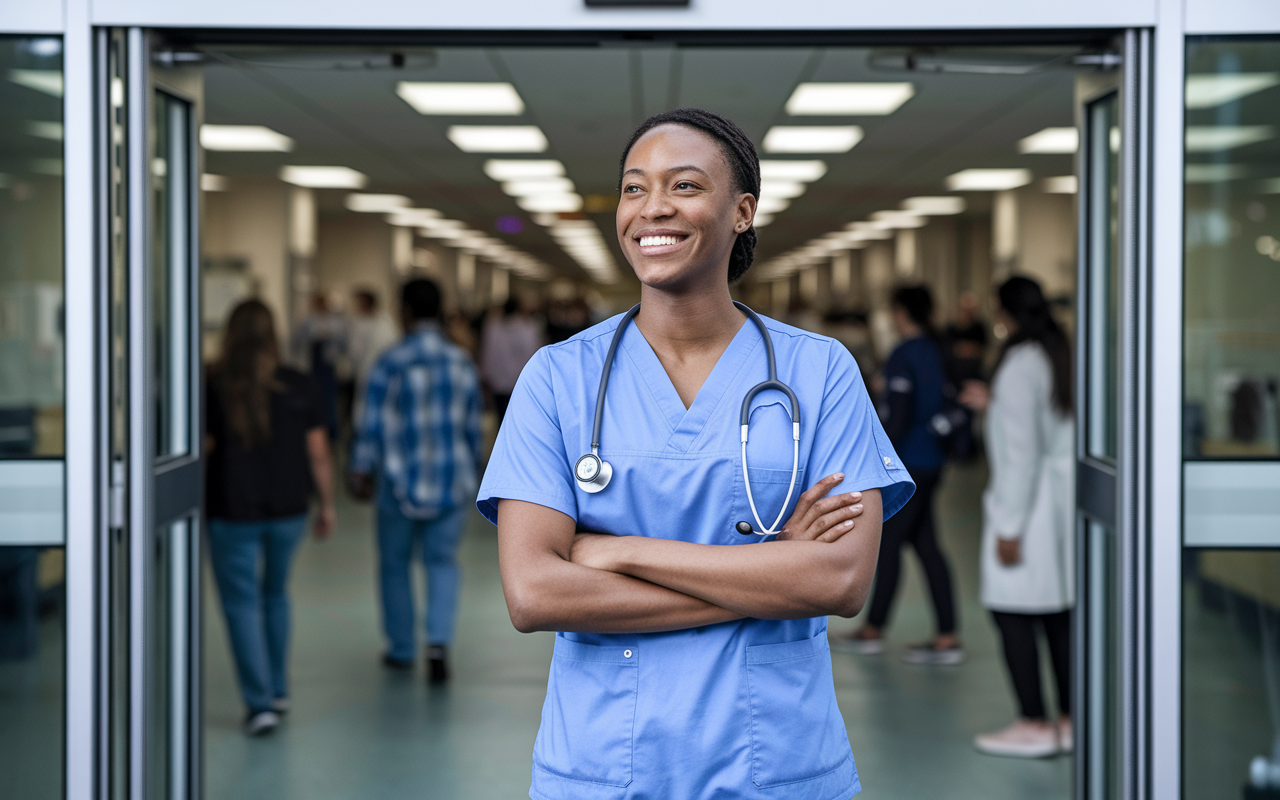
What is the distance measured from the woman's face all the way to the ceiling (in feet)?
4.59

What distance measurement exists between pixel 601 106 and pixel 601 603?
17.3 feet

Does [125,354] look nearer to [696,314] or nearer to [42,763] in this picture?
[42,763]

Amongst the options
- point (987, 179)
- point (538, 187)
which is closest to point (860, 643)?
point (987, 179)

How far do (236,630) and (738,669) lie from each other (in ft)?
9.12

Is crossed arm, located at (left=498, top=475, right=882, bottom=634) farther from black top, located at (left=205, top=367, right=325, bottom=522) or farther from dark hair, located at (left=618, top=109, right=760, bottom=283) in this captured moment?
black top, located at (left=205, top=367, right=325, bottom=522)

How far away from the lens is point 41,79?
7.80ft

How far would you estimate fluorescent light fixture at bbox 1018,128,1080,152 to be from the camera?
715 centimetres

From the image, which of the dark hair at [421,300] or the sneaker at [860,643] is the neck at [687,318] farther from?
the sneaker at [860,643]

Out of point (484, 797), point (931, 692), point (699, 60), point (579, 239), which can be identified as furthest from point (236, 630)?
point (579, 239)

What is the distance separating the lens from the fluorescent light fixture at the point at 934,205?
11188mm

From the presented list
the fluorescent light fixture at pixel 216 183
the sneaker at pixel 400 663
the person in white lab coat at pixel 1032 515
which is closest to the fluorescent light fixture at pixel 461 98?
the sneaker at pixel 400 663

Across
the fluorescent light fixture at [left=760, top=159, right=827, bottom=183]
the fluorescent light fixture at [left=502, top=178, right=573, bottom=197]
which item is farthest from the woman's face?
the fluorescent light fixture at [left=502, top=178, right=573, bottom=197]

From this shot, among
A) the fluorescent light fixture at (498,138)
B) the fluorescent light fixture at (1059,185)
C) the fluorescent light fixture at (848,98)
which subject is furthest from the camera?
the fluorescent light fixture at (1059,185)

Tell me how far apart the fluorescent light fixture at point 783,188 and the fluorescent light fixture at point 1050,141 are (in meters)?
2.38
